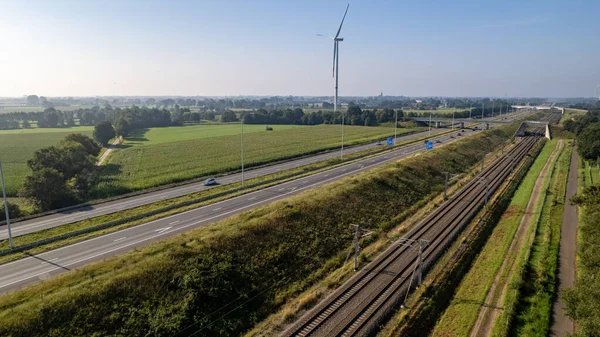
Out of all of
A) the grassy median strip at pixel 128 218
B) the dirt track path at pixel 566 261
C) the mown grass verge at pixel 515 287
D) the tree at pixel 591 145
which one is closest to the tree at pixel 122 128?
the grassy median strip at pixel 128 218

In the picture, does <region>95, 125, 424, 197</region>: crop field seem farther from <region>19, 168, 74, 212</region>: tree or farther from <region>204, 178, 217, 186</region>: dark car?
<region>204, 178, 217, 186</region>: dark car

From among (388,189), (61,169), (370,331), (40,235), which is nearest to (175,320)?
(370,331)

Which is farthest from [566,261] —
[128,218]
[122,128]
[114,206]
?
[122,128]

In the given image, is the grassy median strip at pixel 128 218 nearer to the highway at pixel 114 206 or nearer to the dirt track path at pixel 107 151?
the highway at pixel 114 206

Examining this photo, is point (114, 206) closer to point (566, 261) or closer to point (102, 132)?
point (566, 261)

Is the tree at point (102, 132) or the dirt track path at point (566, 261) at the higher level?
the tree at point (102, 132)
